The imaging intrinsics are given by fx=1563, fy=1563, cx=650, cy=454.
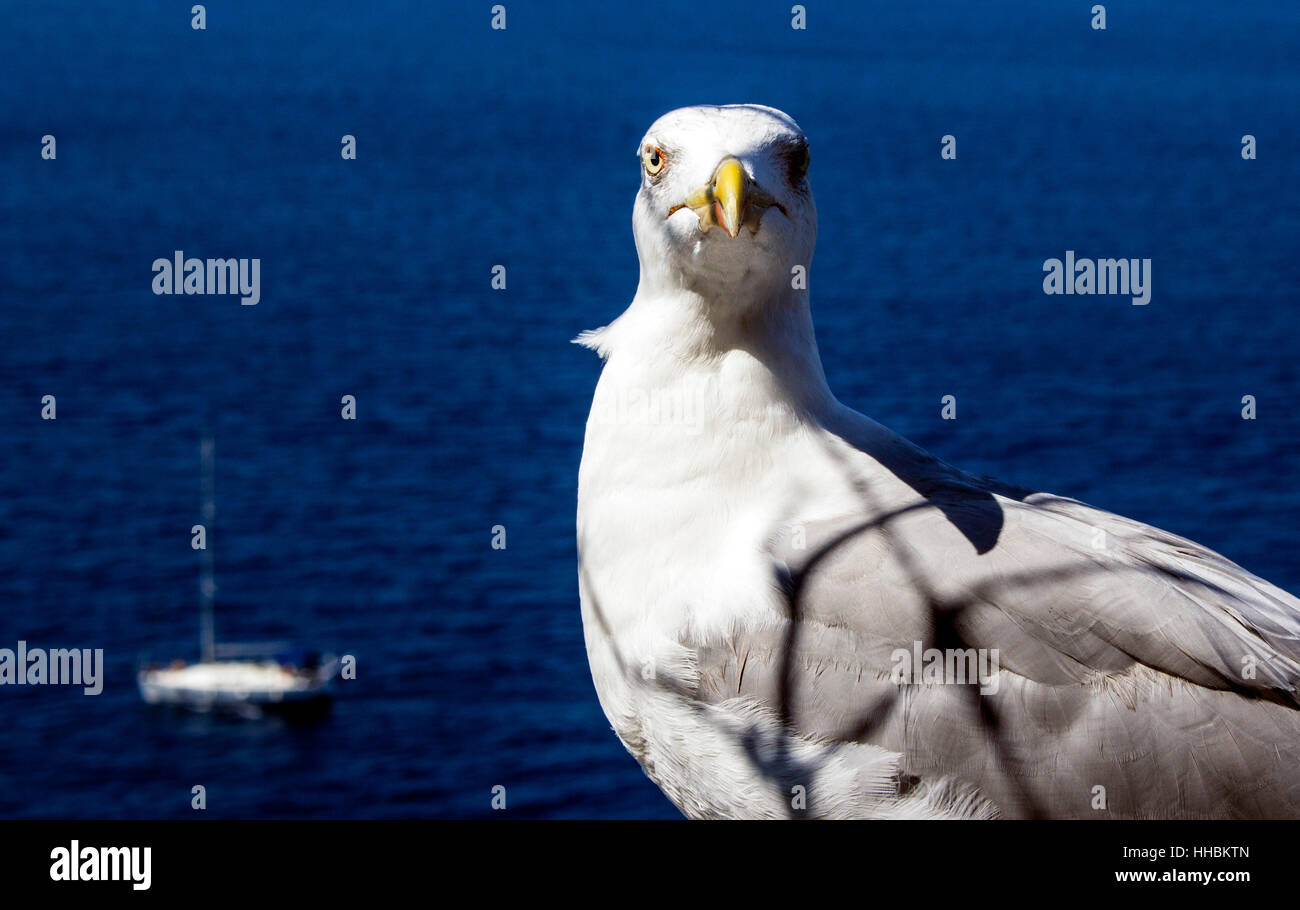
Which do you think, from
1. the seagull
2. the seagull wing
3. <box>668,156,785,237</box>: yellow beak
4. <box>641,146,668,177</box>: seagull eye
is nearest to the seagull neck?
the seagull

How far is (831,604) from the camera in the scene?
4.33 meters

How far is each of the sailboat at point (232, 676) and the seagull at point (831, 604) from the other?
41664 mm

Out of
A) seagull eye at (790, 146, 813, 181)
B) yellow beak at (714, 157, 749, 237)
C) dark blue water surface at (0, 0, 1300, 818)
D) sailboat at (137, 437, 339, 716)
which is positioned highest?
dark blue water surface at (0, 0, 1300, 818)

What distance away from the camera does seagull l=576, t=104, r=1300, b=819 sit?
4.20m

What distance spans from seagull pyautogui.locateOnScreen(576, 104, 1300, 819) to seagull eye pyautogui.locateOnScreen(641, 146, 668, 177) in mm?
17

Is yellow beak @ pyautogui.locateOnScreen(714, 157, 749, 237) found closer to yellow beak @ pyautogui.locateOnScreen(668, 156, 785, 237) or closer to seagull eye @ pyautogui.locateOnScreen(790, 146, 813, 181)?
yellow beak @ pyautogui.locateOnScreen(668, 156, 785, 237)

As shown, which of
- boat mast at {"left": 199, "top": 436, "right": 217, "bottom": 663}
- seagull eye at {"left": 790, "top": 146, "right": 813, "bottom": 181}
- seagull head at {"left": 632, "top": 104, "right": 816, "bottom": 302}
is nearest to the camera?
seagull head at {"left": 632, "top": 104, "right": 816, "bottom": 302}

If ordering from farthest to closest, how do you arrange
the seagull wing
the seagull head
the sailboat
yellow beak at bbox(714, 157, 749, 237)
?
the sailboat
the seagull head
yellow beak at bbox(714, 157, 749, 237)
the seagull wing

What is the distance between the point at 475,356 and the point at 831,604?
51.4 meters

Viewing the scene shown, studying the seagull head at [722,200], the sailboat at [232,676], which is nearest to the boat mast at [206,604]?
the sailboat at [232,676]

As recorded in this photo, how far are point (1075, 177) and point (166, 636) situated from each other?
4312 centimetres

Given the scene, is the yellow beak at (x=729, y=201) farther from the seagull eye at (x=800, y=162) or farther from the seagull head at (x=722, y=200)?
the seagull eye at (x=800, y=162)

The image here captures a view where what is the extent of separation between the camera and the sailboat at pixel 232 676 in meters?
45.4

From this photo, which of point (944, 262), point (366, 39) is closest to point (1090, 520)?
point (944, 262)
